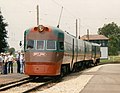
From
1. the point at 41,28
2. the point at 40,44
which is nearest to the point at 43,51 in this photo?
the point at 40,44

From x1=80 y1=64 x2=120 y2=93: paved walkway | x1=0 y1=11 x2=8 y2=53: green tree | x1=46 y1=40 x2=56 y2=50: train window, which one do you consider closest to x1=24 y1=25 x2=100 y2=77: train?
x1=46 y1=40 x2=56 y2=50: train window

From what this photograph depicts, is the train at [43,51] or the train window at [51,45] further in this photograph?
the train window at [51,45]

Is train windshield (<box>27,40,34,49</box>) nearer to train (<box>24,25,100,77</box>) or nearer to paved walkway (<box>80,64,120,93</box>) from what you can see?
train (<box>24,25,100,77</box>)

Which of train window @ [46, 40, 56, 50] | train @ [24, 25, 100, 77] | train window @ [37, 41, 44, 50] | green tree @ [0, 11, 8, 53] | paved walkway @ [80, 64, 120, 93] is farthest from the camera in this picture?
green tree @ [0, 11, 8, 53]

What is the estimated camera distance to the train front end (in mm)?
24047

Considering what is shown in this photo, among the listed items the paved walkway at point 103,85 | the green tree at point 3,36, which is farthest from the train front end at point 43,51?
the green tree at point 3,36

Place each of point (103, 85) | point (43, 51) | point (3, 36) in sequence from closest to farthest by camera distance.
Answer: point (103, 85) → point (43, 51) → point (3, 36)

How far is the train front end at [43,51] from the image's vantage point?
24.0 m

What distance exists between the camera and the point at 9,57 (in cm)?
2920

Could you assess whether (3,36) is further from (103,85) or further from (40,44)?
(103,85)

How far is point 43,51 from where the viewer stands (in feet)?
79.8

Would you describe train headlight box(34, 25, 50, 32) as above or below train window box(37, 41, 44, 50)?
above

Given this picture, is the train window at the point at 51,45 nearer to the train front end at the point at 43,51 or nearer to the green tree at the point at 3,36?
the train front end at the point at 43,51

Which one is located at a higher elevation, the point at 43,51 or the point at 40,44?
the point at 40,44
